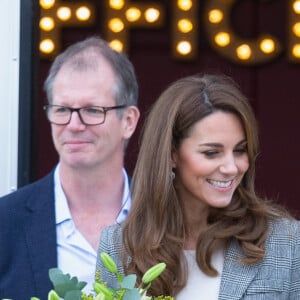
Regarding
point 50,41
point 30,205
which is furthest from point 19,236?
point 50,41

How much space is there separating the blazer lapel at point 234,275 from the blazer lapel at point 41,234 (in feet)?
1.87

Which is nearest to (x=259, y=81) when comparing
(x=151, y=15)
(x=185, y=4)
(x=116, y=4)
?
(x=185, y=4)

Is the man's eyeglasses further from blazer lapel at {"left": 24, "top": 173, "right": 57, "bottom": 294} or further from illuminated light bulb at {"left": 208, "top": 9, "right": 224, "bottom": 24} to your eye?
illuminated light bulb at {"left": 208, "top": 9, "right": 224, "bottom": 24}

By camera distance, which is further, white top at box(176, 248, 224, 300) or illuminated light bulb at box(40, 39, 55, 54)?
illuminated light bulb at box(40, 39, 55, 54)

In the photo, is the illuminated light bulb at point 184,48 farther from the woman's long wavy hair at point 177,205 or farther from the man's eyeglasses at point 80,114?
the woman's long wavy hair at point 177,205

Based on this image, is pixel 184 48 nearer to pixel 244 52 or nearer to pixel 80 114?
pixel 244 52

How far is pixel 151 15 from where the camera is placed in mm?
5785

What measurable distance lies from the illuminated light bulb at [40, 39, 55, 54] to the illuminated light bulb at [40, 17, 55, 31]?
0.07m

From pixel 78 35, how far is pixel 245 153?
11.5 ft

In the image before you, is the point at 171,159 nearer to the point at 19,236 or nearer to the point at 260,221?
the point at 260,221

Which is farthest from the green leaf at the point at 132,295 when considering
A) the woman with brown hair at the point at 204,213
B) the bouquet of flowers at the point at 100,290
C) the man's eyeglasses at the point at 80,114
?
the man's eyeglasses at the point at 80,114

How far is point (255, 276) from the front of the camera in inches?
95.9

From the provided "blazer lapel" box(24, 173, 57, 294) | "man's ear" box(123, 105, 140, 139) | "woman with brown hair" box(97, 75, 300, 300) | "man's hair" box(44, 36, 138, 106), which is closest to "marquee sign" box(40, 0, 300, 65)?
"man's hair" box(44, 36, 138, 106)

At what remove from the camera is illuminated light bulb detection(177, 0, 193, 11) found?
18.8ft
